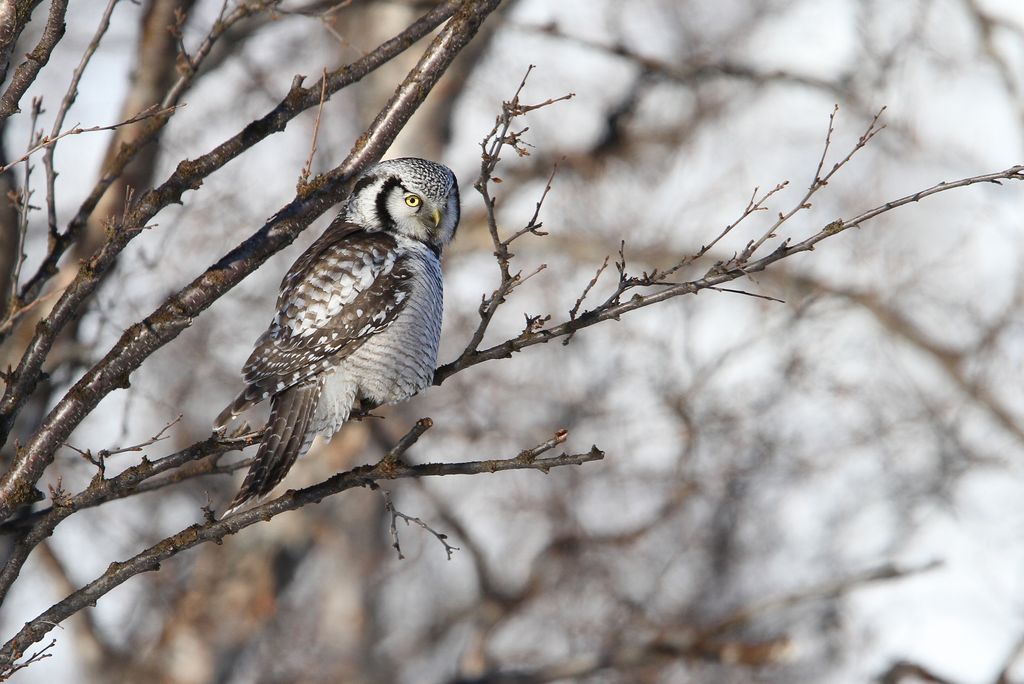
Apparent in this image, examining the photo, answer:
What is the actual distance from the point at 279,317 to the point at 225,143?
0.86 metres

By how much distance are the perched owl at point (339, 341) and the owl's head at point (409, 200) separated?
0.37ft

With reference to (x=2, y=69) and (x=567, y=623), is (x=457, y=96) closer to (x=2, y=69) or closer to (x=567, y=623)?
(x=567, y=623)

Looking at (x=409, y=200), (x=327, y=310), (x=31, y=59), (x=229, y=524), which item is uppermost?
(x=409, y=200)

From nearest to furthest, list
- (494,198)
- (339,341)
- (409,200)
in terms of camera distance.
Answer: (494,198) < (339,341) < (409,200)

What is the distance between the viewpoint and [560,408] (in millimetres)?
10586

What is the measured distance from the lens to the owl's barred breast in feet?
13.0

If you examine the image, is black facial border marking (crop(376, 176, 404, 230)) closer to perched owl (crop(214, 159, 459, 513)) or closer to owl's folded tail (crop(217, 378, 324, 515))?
perched owl (crop(214, 159, 459, 513))

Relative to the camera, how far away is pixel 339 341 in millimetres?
3930

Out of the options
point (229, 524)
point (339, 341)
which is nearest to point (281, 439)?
point (339, 341)

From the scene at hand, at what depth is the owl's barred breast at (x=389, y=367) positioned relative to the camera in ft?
13.0

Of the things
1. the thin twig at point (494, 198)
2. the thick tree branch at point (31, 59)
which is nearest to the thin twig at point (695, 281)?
the thin twig at point (494, 198)

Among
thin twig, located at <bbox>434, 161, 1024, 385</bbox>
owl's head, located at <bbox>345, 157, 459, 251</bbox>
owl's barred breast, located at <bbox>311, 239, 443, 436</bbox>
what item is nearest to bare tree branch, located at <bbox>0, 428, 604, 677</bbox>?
A: thin twig, located at <bbox>434, 161, 1024, 385</bbox>

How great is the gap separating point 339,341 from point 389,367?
0.21m

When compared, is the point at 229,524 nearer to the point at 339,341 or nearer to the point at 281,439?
the point at 281,439
